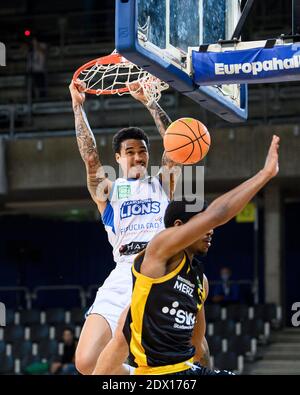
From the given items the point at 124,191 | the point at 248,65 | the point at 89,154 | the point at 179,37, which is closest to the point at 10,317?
the point at 89,154

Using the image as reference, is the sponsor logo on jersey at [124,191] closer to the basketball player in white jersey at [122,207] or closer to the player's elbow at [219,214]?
the basketball player in white jersey at [122,207]

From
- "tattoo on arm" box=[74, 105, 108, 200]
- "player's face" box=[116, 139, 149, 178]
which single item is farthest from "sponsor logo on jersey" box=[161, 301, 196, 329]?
"tattoo on arm" box=[74, 105, 108, 200]

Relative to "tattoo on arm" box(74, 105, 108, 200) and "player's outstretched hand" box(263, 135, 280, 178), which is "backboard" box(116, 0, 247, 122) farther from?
"player's outstretched hand" box(263, 135, 280, 178)

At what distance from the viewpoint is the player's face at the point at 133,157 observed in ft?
29.2

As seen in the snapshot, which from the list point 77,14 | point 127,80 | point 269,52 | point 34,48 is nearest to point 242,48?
point 269,52

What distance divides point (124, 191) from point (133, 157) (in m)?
0.32

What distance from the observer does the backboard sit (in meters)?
7.54

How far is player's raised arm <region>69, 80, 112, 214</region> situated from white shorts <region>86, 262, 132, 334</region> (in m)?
0.64

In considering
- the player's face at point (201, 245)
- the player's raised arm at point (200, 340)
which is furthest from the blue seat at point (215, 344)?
the player's face at point (201, 245)

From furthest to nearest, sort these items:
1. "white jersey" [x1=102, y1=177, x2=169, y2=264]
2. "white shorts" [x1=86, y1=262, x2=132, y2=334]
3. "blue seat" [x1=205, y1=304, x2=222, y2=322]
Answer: "blue seat" [x1=205, y1=304, x2=222, y2=322] < "white jersey" [x1=102, y1=177, x2=169, y2=264] < "white shorts" [x1=86, y1=262, x2=132, y2=334]

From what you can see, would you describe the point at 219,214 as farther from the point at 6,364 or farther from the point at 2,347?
the point at 2,347

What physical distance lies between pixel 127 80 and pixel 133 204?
1290 millimetres

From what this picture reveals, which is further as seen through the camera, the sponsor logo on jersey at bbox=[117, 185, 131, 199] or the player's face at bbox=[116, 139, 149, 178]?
the sponsor logo on jersey at bbox=[117, 185, 131, 199]

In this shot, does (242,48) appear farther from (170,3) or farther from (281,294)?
(281,294)
